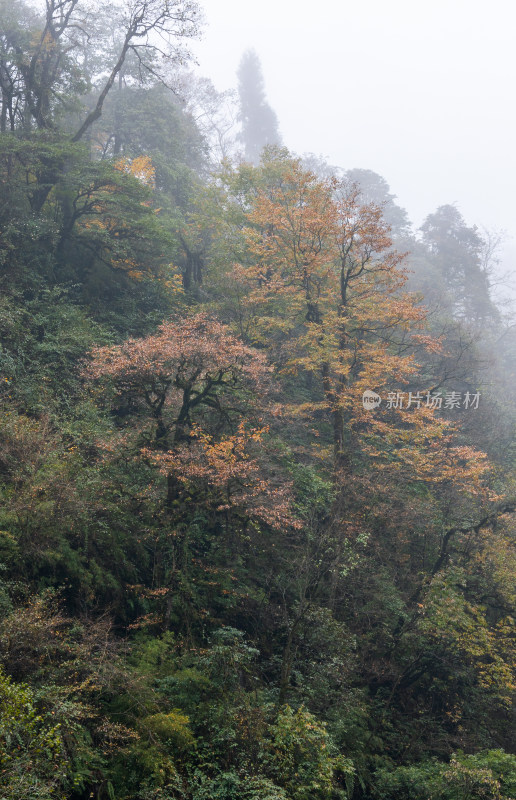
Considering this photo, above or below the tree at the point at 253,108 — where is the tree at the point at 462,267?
below

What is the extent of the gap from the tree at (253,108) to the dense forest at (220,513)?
101 feet

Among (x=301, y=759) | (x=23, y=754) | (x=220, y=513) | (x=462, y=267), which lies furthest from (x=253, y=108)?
(x=23, y=754)

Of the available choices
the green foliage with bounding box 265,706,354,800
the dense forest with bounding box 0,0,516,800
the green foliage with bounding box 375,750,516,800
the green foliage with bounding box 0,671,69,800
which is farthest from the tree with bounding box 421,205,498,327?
the green foliage with bounding box 0,671,69,800

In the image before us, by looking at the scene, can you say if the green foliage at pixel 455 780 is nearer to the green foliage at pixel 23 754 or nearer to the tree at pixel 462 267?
the green foliage at pixel 23 754

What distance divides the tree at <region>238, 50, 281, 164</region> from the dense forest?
30.9 metres

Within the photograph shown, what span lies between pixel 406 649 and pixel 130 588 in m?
7.43

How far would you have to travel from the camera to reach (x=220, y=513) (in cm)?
1301

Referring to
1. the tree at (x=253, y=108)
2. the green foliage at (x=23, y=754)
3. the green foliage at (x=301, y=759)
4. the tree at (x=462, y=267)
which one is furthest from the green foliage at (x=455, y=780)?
the tree at (x=253, y=108)

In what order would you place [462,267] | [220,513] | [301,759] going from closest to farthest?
[301,759] < [220,513] < [462,267]

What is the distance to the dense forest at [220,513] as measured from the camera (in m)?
7.18

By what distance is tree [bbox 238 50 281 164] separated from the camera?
51844 millimetres

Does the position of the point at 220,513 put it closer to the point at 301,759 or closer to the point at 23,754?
the point at 301,759

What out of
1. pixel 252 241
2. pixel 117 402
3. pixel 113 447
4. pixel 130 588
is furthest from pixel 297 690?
pixel 252 241

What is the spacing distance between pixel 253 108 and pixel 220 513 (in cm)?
5228
